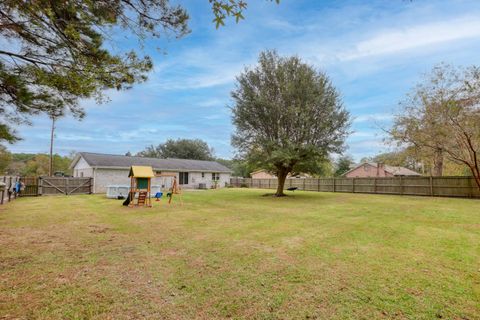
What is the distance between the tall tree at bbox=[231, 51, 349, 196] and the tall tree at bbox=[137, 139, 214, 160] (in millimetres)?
32520

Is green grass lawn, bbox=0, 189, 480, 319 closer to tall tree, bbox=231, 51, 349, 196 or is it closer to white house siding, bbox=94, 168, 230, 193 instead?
tall tree, bbox=231, 51, 349, 196

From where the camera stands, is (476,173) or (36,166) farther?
(36,166)

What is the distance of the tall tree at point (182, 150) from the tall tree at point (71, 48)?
43.3 metres

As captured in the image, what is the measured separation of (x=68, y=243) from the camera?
17.6 ft

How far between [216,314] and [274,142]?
1374 cm

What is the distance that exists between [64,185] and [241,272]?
1993 cm

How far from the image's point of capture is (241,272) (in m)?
3.77

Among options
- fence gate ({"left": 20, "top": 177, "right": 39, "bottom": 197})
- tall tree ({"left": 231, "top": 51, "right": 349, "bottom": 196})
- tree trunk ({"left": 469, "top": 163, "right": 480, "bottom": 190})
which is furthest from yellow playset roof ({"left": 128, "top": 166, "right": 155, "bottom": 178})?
tree trunk ({"left": 469, "top": 163, "right": 480, "bottom": 190})

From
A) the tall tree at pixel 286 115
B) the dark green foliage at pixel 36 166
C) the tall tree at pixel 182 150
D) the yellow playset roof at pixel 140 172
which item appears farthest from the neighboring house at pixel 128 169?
the dark green foliage at pixel 36 166

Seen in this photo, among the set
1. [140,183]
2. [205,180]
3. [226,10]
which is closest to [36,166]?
[205,180]

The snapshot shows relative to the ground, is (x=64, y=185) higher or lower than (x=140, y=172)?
lower

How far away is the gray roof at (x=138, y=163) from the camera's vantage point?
71.5ft

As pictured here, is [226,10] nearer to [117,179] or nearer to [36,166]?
[117,179]

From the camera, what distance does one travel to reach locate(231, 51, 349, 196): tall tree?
52.0 ft
